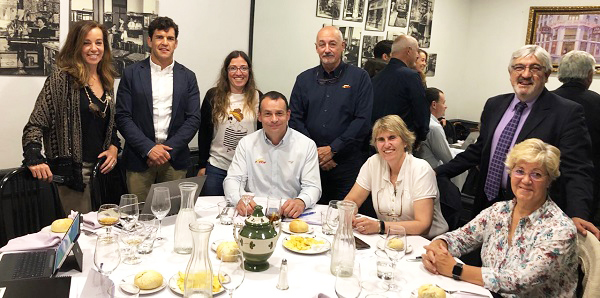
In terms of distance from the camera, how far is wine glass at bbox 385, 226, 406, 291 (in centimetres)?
172

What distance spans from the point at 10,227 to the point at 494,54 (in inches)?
267

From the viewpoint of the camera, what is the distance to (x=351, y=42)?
17.3 ft

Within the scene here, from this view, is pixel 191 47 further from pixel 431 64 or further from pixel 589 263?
pixel 431 64

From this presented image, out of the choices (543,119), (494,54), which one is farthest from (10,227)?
(494,54)

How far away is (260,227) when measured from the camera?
1713 mm

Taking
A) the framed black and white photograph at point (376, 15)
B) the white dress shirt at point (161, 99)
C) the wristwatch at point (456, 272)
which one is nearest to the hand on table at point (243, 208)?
the wristwatch at point (456, 272)

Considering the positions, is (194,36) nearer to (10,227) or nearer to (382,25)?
(10,227)

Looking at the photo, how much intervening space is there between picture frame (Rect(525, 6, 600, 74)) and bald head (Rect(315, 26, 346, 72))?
4393mm

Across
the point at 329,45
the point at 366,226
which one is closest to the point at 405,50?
the point at 329,45

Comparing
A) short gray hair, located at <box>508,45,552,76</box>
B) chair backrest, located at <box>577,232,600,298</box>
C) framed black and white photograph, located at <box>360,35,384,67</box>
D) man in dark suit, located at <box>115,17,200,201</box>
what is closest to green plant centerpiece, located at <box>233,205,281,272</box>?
chair backrest, located at <box>577,232,600,298</box>

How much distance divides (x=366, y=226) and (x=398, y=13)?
445cm

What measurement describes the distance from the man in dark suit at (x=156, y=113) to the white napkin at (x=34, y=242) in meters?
1.19

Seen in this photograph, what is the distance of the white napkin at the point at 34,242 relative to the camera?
1808mm

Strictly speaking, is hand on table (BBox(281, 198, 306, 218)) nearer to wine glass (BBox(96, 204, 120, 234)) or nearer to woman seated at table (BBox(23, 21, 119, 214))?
wine glass (BBox(96, 204, 120, 234))
